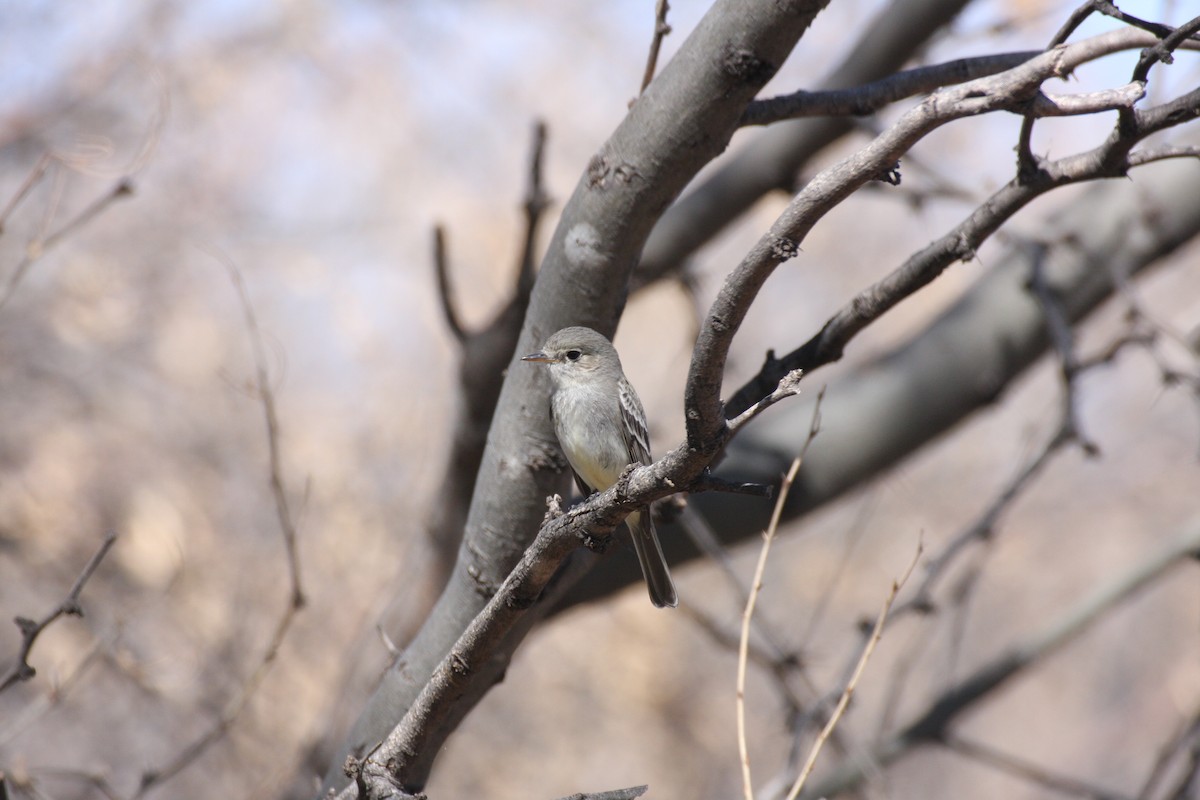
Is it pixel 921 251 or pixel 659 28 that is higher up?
pixel 659 28

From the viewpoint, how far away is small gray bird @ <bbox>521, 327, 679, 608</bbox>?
3221mm

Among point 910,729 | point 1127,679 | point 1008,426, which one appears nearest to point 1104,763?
point 1127,679

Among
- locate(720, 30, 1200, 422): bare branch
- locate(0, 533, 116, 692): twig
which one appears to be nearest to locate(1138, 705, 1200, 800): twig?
locate(720, 30, 1200, 422): bare branch

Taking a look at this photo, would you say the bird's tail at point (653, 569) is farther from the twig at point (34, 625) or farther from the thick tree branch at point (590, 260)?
the twig at point (34, 625)

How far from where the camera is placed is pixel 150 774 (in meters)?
2.71

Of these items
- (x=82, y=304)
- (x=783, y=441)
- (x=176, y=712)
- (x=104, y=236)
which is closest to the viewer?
(x=783, y=441)

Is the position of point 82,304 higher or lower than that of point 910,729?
higher

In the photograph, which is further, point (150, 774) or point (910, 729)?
point (910, 729)

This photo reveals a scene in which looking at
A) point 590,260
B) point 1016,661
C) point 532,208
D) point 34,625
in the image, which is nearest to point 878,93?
point 590,260

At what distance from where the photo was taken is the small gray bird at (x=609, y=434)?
322cm

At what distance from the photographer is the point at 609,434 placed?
3.52m

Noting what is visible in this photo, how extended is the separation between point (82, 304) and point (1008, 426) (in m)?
8.17

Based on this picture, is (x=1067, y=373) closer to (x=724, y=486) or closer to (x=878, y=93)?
(x=878, y=93)

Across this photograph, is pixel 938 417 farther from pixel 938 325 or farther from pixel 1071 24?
pixel 1071 24
